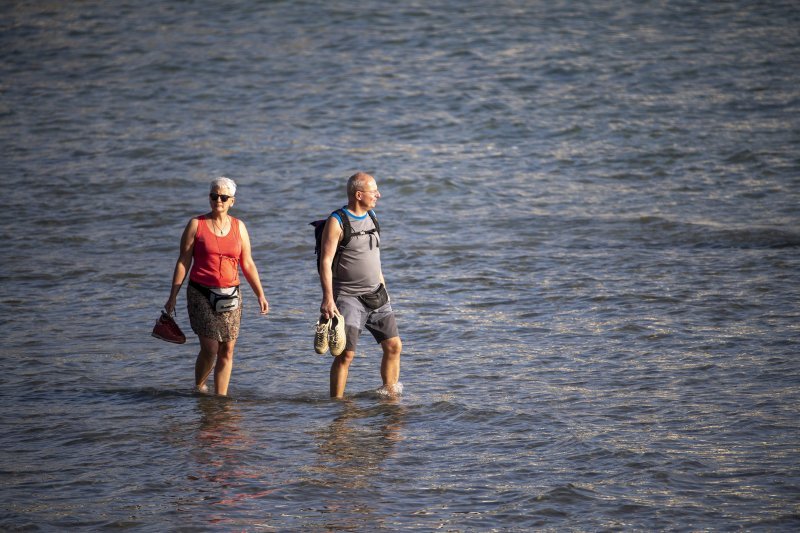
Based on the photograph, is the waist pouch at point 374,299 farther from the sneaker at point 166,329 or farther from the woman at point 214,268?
the sneaker at point 166,329

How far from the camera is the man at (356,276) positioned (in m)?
7.72

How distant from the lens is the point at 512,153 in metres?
18.4

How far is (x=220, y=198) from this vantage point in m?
7.65

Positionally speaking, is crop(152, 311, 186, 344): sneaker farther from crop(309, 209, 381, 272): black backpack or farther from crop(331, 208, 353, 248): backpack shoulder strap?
crop(331, 208, 353, 248): backpack shoulder strap

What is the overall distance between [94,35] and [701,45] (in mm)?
14682

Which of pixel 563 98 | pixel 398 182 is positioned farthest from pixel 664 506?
pixel 563 98

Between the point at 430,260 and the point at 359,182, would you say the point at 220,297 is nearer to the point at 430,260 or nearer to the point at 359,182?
the point at 359,182

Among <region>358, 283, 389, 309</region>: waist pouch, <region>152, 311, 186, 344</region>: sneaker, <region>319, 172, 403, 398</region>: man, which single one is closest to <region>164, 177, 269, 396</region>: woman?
<region>152, 311, 186, 344</region>: sneaker

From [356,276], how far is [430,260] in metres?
5.07

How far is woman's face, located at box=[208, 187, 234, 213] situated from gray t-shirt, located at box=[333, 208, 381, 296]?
859mm

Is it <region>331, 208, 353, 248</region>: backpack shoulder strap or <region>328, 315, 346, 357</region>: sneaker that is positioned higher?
<region>331, 208, 353, 248</region>: backpack shoulder strap

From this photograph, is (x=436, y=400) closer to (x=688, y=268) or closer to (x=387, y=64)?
(x=688, y=268)

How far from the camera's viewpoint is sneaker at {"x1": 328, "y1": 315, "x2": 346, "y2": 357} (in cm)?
770

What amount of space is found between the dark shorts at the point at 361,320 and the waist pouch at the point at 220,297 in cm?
78
